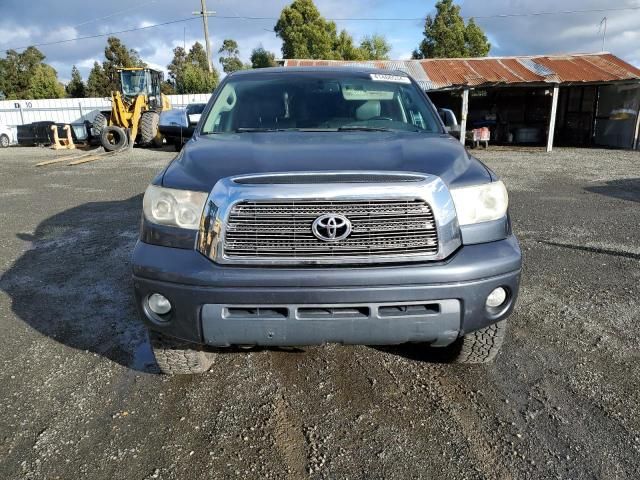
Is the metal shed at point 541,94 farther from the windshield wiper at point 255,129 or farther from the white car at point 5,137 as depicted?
the white car at point 5,137

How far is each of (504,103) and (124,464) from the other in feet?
86.1

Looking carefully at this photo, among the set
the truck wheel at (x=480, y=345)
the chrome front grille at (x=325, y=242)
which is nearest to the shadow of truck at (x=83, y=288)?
the chrome front grille at (x=325, y=242)

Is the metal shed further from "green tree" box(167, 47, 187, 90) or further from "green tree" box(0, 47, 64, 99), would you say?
"green tree" box(167, 47, 187, 90)

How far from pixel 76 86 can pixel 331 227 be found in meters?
54.5

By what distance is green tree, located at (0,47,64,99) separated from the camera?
44.4 meters

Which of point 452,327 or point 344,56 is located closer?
point 452,327

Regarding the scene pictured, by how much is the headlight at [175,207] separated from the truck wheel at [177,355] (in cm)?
70

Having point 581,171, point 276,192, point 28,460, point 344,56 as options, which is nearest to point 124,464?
point 28,460

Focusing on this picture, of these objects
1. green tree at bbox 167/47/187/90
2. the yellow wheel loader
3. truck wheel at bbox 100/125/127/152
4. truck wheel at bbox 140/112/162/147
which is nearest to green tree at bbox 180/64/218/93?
the yellow wheel loader

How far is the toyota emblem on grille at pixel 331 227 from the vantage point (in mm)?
2279

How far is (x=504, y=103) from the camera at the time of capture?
982 inches

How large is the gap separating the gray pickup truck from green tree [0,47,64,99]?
50161 mm

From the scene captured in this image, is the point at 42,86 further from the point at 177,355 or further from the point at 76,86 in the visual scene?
the point at 177,355

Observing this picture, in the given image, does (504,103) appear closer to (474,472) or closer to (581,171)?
(581,171)
